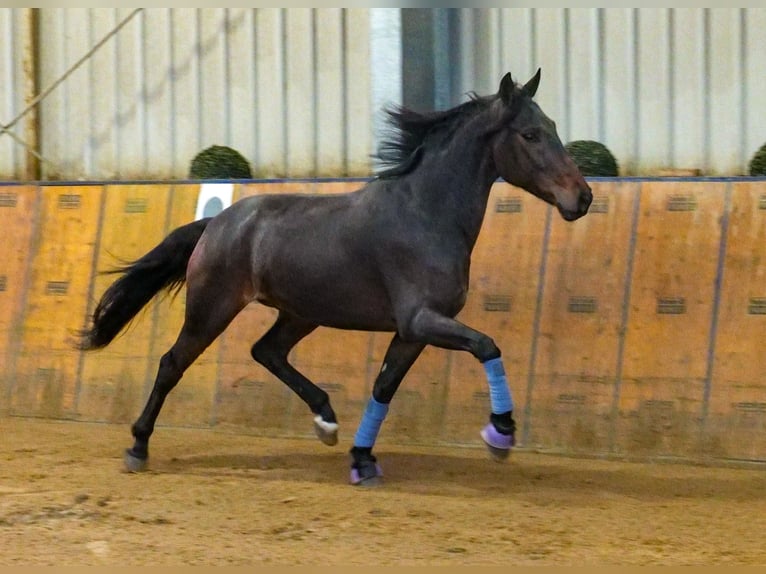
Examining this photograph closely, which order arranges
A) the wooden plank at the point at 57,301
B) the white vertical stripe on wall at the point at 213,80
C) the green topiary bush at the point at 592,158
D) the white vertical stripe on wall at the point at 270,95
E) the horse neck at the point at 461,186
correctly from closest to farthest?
the horse neck at the point at 461,186 → the green topiary bush at the point at 592,158 → the wooden plank at the point at 57,301 → the white vertical stripe on wall at the point at 270,95 → the white vertical stripe on wall at the point at 213,80

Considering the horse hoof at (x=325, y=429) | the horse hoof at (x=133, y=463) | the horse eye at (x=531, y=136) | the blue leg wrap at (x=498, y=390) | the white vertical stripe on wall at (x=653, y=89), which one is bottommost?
the horse hoof at (x=133, y=463)

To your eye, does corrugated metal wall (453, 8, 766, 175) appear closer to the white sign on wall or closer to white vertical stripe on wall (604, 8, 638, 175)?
white vertical stripe on wall (604, 8, 638, 175)

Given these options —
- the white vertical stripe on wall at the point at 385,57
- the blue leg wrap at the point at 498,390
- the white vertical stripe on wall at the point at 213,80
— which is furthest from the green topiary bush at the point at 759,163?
the white vertical stripe on wall at the point at 213,80

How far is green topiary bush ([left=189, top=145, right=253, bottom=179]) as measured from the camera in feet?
32.0

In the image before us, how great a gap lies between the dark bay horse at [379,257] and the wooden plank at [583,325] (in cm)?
137

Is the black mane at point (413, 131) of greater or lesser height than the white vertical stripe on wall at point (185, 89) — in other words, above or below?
below

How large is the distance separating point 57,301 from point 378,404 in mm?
3687

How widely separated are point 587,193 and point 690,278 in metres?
1.60

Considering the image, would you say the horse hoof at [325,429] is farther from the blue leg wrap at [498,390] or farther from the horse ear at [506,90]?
the horse ear at [506,90]

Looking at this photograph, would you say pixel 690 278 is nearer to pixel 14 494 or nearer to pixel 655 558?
Result: pixel 655 558

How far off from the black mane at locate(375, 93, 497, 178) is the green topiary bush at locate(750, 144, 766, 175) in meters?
2.78

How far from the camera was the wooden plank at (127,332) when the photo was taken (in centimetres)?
841

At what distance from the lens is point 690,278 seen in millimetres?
6922

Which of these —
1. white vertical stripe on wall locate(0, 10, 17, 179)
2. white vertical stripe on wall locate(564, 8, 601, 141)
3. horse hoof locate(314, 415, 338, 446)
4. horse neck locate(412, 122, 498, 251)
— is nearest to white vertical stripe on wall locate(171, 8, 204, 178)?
white vertical stripe on wall locate(0, 10, 17, 179)
